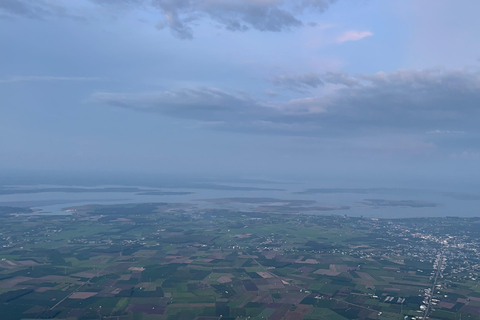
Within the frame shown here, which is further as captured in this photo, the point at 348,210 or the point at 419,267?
the point at 348,210

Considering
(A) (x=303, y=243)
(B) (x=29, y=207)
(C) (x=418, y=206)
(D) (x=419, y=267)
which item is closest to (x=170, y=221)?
(A) (x=303, y=243)

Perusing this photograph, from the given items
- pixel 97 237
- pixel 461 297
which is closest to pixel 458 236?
pixel 461 297

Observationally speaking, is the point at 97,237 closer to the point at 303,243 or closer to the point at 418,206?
the point at 303,243

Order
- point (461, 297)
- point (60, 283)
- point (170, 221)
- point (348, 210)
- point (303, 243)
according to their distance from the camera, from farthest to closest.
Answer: point (348, 210)
point (170, 221)
point (303, 243)
point (60, 283)
point (461, 297)

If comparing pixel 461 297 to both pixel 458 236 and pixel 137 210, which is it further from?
pixel 137 210

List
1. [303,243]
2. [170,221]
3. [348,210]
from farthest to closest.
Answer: [348,210] → [170,221] → [303,243]

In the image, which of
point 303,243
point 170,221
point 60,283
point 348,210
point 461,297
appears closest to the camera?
point 461,297
